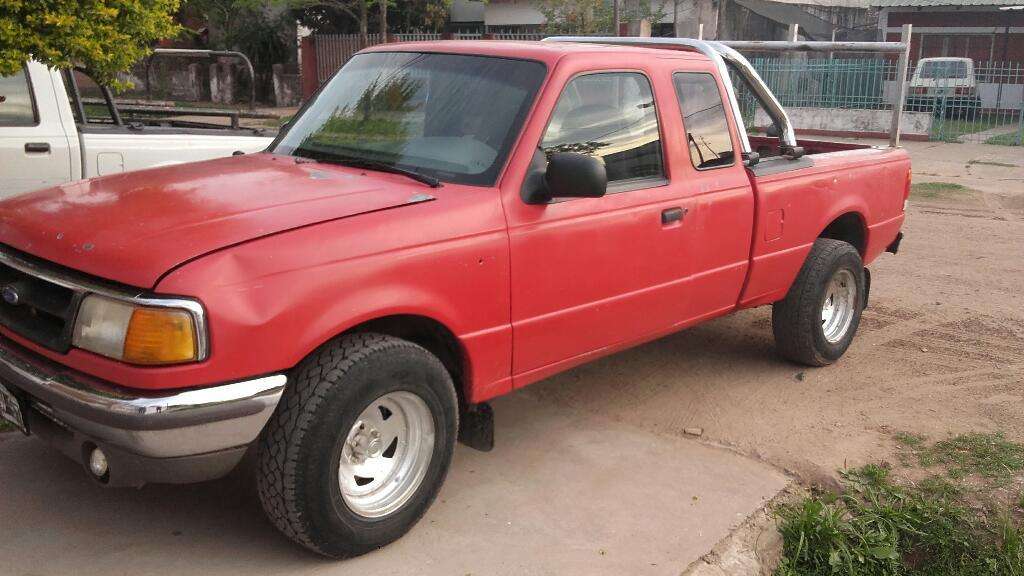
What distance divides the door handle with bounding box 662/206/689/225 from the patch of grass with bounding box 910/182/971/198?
9.13m

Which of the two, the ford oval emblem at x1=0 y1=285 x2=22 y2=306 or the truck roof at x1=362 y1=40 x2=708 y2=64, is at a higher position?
the truck roof at x1=362 y1=40 x2=708 y2=64

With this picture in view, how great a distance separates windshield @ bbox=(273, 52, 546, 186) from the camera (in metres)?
4.15

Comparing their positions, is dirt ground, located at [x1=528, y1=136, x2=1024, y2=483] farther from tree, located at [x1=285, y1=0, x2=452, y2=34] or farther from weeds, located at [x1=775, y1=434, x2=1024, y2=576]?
tree, located at [x1=285, y1=0, x2=452, y2=34]

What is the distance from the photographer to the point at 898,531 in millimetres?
4234

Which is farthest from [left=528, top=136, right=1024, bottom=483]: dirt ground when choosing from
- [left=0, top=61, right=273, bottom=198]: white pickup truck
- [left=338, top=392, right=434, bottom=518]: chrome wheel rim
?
[left=0, top=61, right=273, bottom=198]: white pickup truck

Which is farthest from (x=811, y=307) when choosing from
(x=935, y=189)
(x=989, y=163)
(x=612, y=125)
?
(x=989, y=163)

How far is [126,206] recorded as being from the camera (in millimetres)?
3666

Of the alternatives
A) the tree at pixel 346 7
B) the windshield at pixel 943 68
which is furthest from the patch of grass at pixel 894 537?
the windshield at pixel 943 68

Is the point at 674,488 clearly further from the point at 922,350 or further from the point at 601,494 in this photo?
the point at 922,350

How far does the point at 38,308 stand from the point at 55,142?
3597 mm

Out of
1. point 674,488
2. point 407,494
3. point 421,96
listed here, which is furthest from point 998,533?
point 421,96

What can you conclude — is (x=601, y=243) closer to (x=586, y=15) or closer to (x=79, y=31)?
(x=79, y=31)

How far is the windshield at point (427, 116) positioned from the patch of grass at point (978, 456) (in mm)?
2598

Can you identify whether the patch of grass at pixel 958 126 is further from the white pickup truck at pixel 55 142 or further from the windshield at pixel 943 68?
the white pickup truck at pixel 55 142
